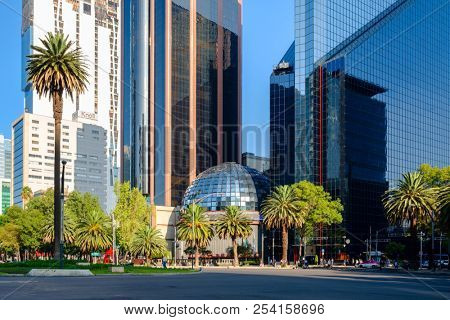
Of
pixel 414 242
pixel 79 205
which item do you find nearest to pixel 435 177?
pixel 414 242

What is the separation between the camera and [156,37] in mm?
190375

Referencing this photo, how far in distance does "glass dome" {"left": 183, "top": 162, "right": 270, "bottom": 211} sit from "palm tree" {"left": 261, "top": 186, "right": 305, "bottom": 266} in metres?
31.0

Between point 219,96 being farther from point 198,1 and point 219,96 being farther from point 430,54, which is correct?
point 430,54

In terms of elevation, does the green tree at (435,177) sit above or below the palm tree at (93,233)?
above

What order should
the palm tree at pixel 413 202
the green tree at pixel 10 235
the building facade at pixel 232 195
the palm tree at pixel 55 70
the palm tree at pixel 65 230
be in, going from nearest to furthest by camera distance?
the palm tree at pixel 55 70, the palm tree at pixel 413 202, the palm tree at pixel 65 230, the green tree at pixel 10 235, the building facade at pixel 232 195

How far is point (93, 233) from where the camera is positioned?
318ft

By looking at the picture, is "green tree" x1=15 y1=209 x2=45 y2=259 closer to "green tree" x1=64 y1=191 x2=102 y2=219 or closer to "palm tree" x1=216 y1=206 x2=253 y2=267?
"green tree" x1=64 y1=191 x2=102 y2=219

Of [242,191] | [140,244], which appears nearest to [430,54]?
[242,191]

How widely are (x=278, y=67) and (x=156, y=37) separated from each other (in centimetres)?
5435

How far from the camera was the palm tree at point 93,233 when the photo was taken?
96562 millimetres

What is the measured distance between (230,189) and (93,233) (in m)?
40.0

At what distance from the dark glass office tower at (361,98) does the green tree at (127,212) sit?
4310 cm

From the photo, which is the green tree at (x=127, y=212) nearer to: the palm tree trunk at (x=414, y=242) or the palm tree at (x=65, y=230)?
the palm tree at (x=65, y=230)

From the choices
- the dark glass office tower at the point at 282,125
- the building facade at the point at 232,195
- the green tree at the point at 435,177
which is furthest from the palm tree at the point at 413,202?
the dark glass office tower at the point at 282,125
